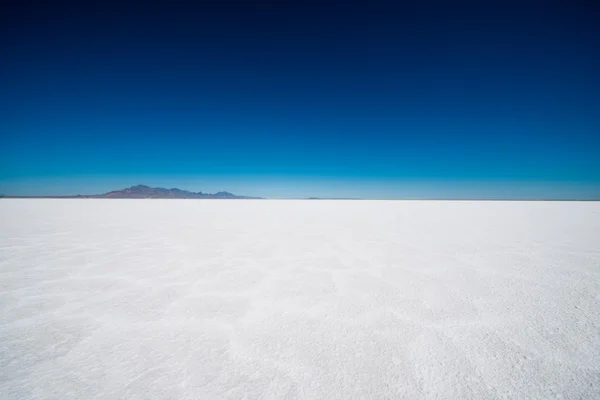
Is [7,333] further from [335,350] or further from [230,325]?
[335,350]

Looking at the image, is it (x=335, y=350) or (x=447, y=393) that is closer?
(x=447, y=393)

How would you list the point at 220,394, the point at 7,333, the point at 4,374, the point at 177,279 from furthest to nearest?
the point at 177,279 → the point at 7,333 → the point at 4,374 → the point at 220,394

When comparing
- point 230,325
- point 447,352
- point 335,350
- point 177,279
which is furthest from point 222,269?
point 447,352

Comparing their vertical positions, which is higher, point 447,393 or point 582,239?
point 582,239

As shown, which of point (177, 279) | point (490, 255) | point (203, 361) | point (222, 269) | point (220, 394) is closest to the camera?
point (220, 394)

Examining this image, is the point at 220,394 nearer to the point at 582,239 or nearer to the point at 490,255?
the point at 490,255

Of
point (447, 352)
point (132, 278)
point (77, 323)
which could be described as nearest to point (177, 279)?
point (132, 278)
